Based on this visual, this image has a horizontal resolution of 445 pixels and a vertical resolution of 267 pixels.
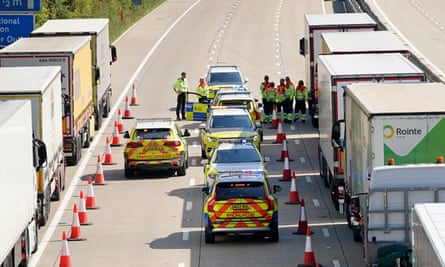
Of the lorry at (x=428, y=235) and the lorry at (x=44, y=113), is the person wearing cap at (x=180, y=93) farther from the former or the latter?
the lorry at (x=428, y=235)

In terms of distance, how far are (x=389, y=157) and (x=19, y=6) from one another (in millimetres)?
10968

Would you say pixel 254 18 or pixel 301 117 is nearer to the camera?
pixel 301 117

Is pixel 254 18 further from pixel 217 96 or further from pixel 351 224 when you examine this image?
pixel 351 224

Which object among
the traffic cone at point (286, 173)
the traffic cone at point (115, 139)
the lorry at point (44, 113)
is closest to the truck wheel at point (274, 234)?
the lorry at point (44, 113)

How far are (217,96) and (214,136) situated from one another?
20.6 feet

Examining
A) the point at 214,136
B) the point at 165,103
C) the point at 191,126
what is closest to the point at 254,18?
the point at 165,103

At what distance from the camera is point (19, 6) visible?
3244 cm

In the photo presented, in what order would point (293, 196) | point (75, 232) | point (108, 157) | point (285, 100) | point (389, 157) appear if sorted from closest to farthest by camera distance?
1. point (389, 157)
2. point (75, 232)
3. point (293, 196)
4. point (108, 157)
5. point (285, 100)

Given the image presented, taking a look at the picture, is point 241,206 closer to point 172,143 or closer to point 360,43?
point 172,143

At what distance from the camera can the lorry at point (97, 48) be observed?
4341 cm

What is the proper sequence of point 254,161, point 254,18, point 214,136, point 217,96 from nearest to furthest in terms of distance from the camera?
point 254,161
point 214,136
point 217,96
point 254,18

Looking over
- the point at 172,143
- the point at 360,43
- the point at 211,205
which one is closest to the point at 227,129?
the point at 172,143

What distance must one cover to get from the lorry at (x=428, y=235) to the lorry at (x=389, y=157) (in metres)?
5.86

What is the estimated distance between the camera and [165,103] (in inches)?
2024
